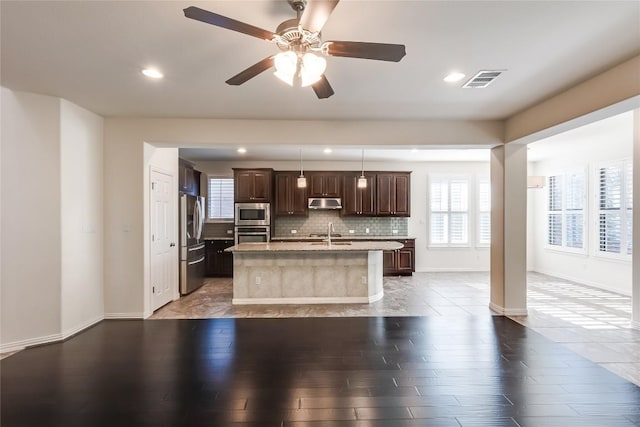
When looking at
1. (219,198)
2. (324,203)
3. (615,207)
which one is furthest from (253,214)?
(615,207)

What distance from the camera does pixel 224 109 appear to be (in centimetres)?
393

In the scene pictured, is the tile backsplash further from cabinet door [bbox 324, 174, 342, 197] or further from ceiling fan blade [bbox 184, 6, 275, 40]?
ceiling fan blade [bbox 184, 6, 275, 40]

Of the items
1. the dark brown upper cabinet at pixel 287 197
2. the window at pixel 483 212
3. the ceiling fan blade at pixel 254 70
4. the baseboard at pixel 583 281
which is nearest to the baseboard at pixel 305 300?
the dark brown upper cabinet at pixel 287 197

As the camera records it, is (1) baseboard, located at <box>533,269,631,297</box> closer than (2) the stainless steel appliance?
No

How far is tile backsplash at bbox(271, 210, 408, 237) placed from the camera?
7.66 metres

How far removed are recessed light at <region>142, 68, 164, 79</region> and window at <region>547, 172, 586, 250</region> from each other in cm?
756

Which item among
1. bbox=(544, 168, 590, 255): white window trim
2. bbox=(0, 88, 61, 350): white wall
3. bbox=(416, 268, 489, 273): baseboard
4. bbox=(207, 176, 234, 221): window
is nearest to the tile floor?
bbox=(544, 168, 590, 255): white window trim

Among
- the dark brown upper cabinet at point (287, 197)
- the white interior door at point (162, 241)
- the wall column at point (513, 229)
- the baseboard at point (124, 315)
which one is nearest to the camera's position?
the baseboard at point (124, 315)

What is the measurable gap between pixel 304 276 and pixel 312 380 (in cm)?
245

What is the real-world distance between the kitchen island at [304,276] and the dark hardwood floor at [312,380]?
1.14 m

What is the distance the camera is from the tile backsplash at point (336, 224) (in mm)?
7656

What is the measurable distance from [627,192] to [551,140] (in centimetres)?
149

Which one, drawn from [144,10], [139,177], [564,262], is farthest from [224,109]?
[564,262]

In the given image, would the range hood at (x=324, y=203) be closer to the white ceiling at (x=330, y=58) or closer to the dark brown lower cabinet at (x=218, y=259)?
the dark brown lower cabinet at (x=218, y=259)
